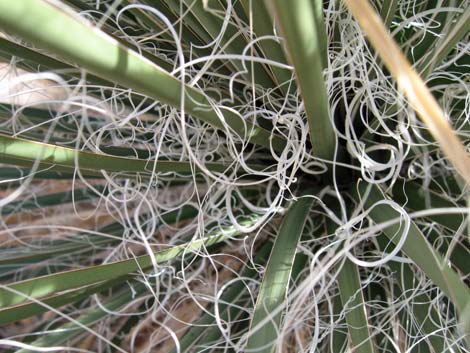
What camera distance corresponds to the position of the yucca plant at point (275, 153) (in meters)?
0.32

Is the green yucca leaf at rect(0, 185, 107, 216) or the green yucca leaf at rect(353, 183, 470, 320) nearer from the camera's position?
the green yucca leaf at rect(353, 183, 470, 320)

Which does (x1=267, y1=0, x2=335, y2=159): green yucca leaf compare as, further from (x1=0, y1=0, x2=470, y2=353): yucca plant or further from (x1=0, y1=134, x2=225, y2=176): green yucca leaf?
(x1=0, y1=134, x2=225, y2=176): green yucca leaf

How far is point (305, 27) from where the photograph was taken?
298mm

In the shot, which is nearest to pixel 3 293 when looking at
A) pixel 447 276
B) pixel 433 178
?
pixel 447 276

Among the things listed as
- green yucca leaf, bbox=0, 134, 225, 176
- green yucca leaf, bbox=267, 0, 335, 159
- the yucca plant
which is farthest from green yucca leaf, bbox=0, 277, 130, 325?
green yucca leaf, bbox=267, 0, 335, 159

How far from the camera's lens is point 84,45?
0.27 meters

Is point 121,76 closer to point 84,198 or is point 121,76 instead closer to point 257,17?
point 257,17

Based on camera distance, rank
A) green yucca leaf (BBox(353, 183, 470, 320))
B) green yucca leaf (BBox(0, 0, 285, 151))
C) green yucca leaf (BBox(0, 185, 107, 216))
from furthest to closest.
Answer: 1. green yucca leaf (BBox(0, 185, 107, 216))
2. green yucca leaf (BBox(353, 183, 470, 320))
3. green yucca leaf (BBox(0, 0, 285, 151))

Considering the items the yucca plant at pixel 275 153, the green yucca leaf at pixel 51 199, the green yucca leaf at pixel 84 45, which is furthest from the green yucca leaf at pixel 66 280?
the green yucca leaf at pixel 51 199

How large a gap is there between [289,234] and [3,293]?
0.23 m

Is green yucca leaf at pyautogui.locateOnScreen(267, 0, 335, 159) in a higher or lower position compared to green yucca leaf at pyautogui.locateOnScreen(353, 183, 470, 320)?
higher

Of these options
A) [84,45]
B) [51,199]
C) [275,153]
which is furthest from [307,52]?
[51,199]

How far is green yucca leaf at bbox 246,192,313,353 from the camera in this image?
1.31 feet

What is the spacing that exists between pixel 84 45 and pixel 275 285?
243 mm
